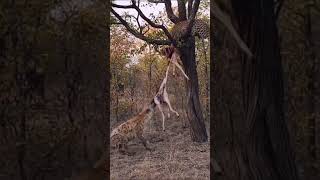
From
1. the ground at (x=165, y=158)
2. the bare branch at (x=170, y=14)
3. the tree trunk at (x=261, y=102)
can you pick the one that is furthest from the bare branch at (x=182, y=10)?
the tree trunk at (x=261, y=102)

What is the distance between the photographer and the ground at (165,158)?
19.5ft

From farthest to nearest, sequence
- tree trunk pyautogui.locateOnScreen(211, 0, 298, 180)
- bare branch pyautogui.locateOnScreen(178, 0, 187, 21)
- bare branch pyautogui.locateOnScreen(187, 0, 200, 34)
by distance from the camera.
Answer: bare branch pyautogui.locateOnScreen(178, 0, 187, 21), bare branch pyautogui.locateOnScreen(187, 0, 200, 34), tree trunk pyautogui.locateOnScreen(211, 0, 298, 180)

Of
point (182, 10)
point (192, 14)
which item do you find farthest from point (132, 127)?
point (182, 10)

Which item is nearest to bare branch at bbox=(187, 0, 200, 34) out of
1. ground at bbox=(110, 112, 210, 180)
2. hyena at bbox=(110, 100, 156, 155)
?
hyena at bbox=(110, 100, 156, 155)

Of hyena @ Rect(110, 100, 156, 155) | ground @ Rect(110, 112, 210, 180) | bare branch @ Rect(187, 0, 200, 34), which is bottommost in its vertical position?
ground @ Rect(110, 112, 210, 180)

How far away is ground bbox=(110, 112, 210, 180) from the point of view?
5.93 m

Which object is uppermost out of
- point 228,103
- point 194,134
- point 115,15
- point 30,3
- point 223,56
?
point 115,15

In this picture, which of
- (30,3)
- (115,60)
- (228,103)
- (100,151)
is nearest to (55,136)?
(100,151)

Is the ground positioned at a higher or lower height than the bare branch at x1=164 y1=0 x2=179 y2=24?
lower

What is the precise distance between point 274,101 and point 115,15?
582 cm

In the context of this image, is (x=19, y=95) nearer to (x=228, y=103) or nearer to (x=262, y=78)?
(x=228, y=103)

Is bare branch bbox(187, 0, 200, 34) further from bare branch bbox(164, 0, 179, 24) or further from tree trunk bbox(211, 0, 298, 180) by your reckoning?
tree trunk bbox(211, 0, 298, 180)

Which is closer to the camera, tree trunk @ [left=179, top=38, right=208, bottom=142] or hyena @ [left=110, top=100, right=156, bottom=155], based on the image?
hyena @ [left=110, top=100, right=156, bottom=155]

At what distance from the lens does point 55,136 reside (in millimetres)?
2004
